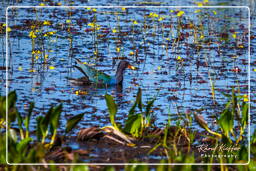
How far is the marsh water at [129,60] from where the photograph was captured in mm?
7020

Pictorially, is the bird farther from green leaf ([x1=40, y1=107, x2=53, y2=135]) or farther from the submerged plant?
green leaf ([x1=40, y1=107, x2=53, y2=135])

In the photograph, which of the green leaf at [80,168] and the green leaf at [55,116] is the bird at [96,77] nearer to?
the green leaf at [55,116]

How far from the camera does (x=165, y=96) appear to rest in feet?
24.6

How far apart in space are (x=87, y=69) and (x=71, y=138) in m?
2.84

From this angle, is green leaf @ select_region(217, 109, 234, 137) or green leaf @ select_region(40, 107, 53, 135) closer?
green leaf @ select_region(40, 107, 53, 135)

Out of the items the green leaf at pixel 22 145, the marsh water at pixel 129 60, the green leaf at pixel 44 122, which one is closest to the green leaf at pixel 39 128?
the green leaf at pixel 44 122

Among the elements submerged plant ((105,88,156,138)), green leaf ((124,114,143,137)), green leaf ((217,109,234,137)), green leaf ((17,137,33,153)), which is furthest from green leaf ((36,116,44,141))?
green leaf ((217,109,234,137))

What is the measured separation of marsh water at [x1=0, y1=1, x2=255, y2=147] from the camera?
7020 millimetres

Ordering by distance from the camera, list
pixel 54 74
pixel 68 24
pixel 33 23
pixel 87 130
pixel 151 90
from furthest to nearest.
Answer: pixel 68 24
pixel 33 23
pixel 54 74
pixel 151 90
pixel 87 130

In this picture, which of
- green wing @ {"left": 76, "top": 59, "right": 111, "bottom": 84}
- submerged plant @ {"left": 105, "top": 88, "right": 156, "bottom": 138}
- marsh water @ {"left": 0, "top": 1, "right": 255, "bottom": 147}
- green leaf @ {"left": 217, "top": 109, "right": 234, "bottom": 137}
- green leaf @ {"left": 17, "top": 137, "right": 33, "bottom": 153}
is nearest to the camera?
green leaf @ {"left": 17, "top": 137, "right": 33, "bottom": 153}

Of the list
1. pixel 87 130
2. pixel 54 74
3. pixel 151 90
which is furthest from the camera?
pixel 54 74

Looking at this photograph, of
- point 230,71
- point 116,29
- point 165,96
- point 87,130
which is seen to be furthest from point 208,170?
point 116,29

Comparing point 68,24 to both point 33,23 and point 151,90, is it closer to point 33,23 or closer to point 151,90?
point 33,23

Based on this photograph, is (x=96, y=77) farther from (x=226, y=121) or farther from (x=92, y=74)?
(x=226, y=121)
